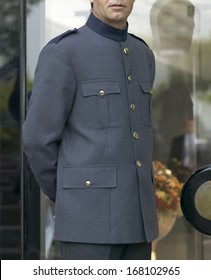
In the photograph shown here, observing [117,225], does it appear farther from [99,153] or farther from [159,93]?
[159,93]

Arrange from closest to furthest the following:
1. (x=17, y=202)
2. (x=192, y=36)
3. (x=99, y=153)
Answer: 1. (x=99, y=153)
2. (x=17, y=202)
3. (x=192, y=36)

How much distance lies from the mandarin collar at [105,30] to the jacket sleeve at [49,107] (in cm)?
19

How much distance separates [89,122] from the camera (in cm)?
327

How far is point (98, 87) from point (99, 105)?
0.21 feet

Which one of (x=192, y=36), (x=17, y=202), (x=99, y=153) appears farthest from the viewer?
(x=192, y=36)

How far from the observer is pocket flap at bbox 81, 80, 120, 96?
3293 mm

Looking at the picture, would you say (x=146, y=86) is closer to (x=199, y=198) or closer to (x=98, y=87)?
(x=98, y=87)

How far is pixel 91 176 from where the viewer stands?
326 centimetres

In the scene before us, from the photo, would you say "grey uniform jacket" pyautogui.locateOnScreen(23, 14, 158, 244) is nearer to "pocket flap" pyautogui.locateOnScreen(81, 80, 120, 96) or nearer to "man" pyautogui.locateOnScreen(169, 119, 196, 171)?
"pocket flap" pyautogui.locateOnScreen(81, 80, 120, 96)

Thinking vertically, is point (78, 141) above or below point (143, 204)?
above

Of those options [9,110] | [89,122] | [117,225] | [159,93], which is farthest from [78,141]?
[159,93]

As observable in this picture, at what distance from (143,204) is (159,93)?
1917mm

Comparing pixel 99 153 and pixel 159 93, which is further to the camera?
pixel 159 93

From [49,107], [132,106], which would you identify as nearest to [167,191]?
[132,106]
